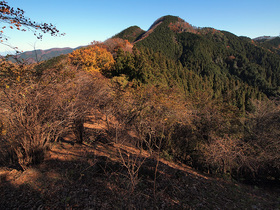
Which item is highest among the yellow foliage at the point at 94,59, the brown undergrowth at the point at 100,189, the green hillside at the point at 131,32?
the green hillside at the point at 131,32

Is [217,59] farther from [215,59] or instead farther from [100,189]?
[100,189]

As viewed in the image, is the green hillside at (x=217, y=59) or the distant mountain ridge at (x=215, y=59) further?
the green hillside at (x=217, y=59)

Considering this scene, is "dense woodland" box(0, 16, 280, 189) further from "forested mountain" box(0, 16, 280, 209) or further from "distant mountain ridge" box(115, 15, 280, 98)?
"distant mountain ridge" box(115, 15, 280, 98)

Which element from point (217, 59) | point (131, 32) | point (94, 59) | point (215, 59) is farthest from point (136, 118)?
point (131, 32)

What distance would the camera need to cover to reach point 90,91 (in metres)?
8.69

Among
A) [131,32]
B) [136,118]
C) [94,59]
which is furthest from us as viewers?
[131,32]

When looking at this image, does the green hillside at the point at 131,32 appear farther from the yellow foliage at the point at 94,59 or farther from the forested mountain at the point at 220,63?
the yellow foliage at the point at 94,59

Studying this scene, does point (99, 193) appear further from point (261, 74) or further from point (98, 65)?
point (261, 74)

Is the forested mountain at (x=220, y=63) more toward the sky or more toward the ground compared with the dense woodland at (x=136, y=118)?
more toward the sky

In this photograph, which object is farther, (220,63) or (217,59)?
(217,59)

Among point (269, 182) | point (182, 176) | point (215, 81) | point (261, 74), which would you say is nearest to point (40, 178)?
point (182, 176)

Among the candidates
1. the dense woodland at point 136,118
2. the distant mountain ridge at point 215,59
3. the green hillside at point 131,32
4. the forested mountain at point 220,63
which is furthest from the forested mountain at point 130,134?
the green hillside at point 131,32

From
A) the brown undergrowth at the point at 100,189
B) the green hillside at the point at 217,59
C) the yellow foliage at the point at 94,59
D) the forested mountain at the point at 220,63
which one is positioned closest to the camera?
the brown undergrowth at the point at 100,189

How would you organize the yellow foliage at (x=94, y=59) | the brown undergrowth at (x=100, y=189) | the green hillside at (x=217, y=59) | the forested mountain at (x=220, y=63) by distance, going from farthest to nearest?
the green hillside at (x=217, y=59) < the forested mountain at (x=220, y=63) < the yellow foliage at (x=94, y=59) < the brown undergrowth at (x=100, y=189)
